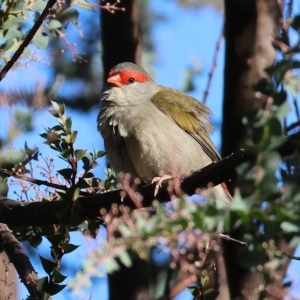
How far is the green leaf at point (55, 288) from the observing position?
2.76 m

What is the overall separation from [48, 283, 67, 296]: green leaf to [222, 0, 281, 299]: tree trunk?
140 cm

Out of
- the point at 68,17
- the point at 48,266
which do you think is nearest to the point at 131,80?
the point at 68,17

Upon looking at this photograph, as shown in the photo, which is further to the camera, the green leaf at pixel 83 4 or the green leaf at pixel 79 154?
the green leaf at pixel 83 4

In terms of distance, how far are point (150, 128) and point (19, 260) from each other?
144 centimetres

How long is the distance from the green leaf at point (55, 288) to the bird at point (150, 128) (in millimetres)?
1394

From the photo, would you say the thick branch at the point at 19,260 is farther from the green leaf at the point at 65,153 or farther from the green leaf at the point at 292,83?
the green leaf at the point at 292,83

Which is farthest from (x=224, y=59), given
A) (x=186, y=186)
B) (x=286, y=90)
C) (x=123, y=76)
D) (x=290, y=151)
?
(x=286, y=90)

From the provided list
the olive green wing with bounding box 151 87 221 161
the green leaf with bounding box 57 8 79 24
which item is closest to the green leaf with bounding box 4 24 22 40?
the green leaf with bounding box 57 8 79 24

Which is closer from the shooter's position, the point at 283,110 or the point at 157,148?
the point at 283,110

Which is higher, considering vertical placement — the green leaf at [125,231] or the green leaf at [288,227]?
the green leaf at [125,231]

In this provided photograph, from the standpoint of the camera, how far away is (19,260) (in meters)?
3.27

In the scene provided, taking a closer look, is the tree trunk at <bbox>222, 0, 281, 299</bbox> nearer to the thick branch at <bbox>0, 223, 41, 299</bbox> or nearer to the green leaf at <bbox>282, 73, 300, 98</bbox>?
the thick branch at <bbox>0, 223, 41, 299</bbox>

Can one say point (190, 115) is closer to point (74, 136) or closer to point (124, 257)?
point (74, 136)

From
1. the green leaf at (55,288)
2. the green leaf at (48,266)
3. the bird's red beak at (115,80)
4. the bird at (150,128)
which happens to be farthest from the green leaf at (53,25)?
the green leaf at (55,288)
